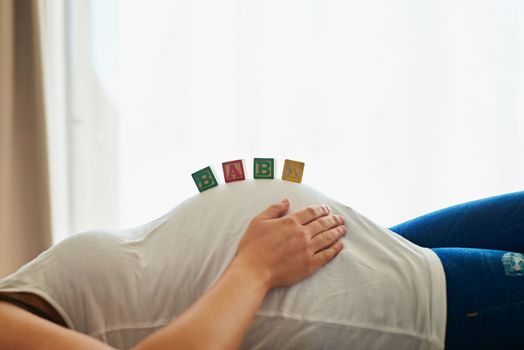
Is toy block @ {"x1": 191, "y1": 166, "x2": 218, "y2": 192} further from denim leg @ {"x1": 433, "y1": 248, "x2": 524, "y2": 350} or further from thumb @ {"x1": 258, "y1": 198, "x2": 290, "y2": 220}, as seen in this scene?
denim leg @ {"x1": 433, "y1": 248, "x2": 524, "y2": 350}

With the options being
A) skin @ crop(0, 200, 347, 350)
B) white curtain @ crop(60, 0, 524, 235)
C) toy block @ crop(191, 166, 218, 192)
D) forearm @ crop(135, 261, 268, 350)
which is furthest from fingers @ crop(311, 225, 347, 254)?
white curtain @ crop(60, 0, 524, 235)

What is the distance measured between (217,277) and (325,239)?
0.19 metres

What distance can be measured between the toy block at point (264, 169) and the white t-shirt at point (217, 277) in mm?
62

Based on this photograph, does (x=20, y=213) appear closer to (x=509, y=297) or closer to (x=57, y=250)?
(x=57, y=250)

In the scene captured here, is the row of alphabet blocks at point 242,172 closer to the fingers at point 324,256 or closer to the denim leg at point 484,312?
the fingers at point 324,256

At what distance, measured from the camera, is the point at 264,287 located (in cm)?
80

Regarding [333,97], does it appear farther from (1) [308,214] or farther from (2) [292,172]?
(1) [308,214]

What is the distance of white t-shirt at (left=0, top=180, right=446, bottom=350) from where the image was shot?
79 cm

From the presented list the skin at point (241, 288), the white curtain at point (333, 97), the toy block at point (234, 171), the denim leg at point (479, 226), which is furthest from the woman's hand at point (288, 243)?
the white curtain at point (333, 97)

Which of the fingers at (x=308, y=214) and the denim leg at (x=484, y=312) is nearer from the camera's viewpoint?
the denim leg at (x=484, y=312)

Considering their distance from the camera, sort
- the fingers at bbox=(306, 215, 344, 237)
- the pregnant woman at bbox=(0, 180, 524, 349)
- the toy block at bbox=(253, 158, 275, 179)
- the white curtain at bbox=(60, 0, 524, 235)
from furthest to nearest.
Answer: the white curtain at bbox=(60, 0, 524, 235), the toy block at bbox=(253, 158, 275, 179), the fingers at bbox=(306, 215, 344, 237), the pregnant woman at bbox=(0, 180, 524, 349)

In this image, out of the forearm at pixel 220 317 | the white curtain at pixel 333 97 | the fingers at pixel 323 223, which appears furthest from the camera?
the white curtain at pixel 333 97

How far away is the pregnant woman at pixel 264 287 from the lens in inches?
30.7

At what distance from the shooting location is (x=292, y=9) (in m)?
2.42
